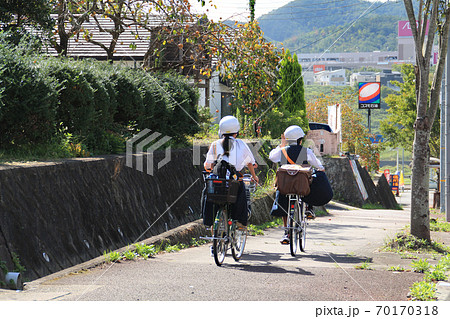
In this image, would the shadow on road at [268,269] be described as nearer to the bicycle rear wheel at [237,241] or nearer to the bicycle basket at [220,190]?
the bicycle rear wheel at [237,241]

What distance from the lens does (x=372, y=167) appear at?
151 ft

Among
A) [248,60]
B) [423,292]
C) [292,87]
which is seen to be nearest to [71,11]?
[248,60]

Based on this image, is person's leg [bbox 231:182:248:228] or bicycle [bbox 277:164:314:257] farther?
bicycle [bbox 277:164:314:257]

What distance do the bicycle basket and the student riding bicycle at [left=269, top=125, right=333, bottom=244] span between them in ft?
5.64

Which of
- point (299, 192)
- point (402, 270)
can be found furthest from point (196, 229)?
point (402, 270)

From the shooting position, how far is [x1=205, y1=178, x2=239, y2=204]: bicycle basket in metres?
7.18

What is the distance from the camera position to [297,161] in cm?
877

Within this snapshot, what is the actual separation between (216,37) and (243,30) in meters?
0.83

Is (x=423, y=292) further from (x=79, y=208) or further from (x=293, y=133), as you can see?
(x=79, y=208)

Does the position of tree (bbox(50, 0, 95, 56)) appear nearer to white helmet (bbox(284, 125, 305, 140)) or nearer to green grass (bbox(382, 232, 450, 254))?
white helmet (bbox(284, 125, 305, 140))

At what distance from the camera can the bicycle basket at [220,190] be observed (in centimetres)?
718

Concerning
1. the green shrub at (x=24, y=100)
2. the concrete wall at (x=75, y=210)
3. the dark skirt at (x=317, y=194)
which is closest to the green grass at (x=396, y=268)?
the dark skirt at (x=317, y=194)

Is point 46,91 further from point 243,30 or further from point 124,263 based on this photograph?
point 243,30

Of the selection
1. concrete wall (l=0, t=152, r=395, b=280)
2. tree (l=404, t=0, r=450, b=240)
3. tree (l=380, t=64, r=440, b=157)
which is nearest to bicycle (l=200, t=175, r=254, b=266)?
concrete wall (l=0, t=152, r=395, b=280)
